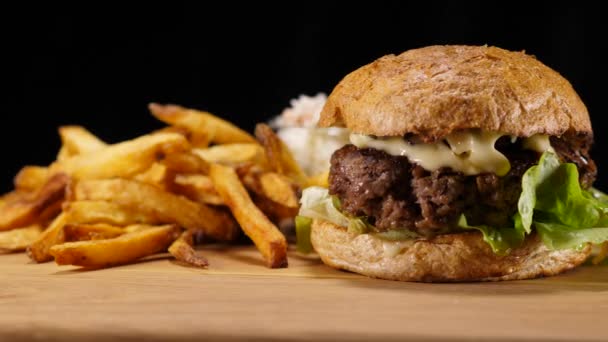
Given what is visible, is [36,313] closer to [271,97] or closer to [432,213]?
[432,213]

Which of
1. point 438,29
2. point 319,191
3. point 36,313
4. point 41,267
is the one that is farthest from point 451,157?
point 438,29

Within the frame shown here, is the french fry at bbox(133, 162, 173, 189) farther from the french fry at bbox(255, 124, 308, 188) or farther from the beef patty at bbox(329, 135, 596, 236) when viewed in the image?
the beef patty at bbox(329, 135, 596, 236)

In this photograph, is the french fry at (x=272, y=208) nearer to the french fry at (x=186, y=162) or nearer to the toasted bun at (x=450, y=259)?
the french fry at (x=186, y=162)

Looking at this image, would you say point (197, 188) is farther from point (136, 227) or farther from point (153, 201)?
point (136, 227)

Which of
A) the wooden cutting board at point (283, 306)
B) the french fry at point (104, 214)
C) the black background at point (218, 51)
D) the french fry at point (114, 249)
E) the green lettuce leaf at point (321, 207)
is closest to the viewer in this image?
the wooden cutting board at point (283, 306)

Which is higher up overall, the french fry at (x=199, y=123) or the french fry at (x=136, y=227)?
the french fry at (x=199, y=123)

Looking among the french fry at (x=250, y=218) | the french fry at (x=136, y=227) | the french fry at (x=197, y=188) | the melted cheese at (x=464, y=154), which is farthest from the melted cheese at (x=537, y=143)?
the french fry at (x=136, y=227)

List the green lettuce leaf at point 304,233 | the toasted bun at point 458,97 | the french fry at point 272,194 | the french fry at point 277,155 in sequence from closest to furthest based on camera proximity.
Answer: the toasted bun at point 458,97 < the green lettuce leaf at point 304,233 < the french fry at point 272,194 < the french fry at point 277,155

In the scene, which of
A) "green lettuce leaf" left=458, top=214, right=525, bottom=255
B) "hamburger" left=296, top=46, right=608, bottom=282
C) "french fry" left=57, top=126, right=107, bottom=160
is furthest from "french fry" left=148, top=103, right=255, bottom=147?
"green lettuce leaf" left=458, top=214, right=525, bottom=255
